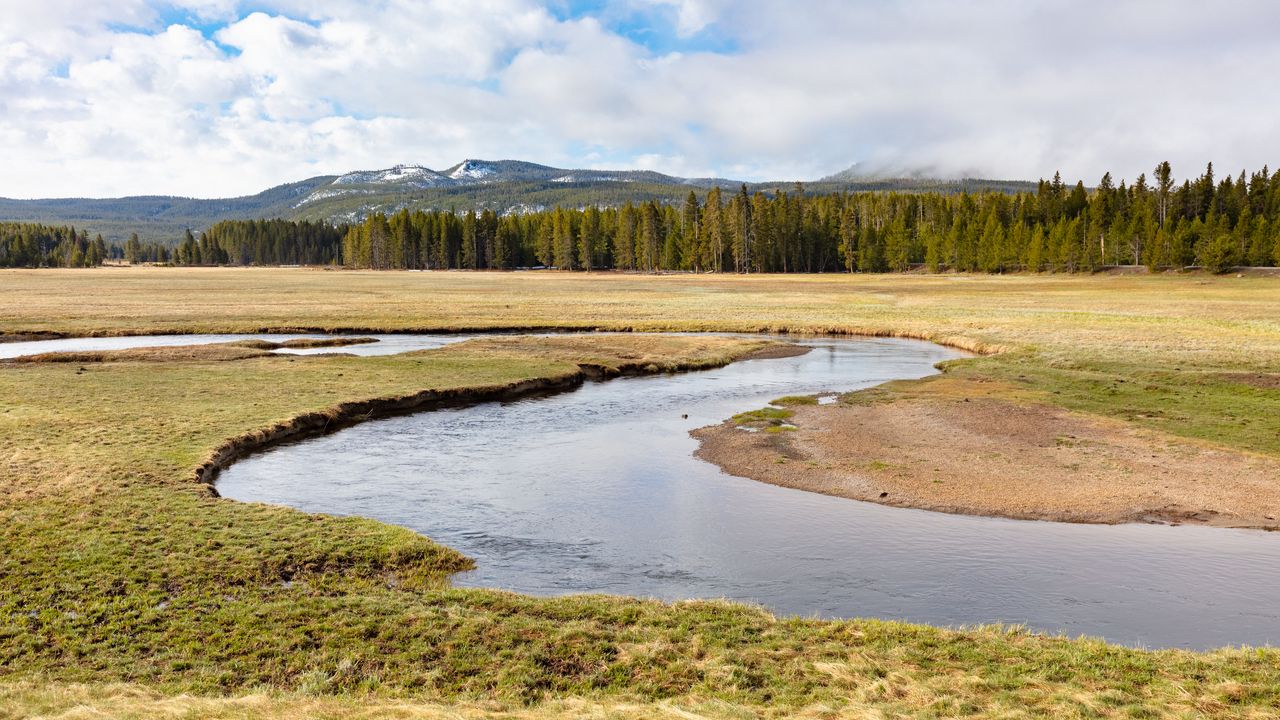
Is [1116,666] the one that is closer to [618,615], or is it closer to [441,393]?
[618,615]

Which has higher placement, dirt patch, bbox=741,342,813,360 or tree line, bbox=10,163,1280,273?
tree line, bbox=10,163,1280,273

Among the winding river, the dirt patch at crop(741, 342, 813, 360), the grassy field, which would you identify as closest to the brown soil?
the winding river

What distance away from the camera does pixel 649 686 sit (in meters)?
10.2

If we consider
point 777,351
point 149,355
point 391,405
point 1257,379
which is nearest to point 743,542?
point 391,405

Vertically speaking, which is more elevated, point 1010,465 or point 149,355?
point 149,355

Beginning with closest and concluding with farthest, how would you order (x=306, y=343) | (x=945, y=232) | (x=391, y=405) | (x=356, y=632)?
1. (x=356, y=632)
2. (x=391, y=405)
3. (x=306, y=343)
4. (x=945, y=232)

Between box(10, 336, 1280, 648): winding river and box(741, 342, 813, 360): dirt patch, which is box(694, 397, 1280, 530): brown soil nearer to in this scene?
box(10, 336, 1280, 648): winding river

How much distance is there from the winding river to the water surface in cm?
5

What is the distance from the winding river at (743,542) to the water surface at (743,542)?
1.9 inches

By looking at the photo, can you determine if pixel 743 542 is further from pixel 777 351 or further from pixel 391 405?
pixel 777 351

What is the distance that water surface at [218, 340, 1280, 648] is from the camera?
45.3 feet

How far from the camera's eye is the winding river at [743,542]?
45.3ft

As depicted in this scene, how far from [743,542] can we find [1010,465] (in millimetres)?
9117

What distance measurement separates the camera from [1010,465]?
22328mm
